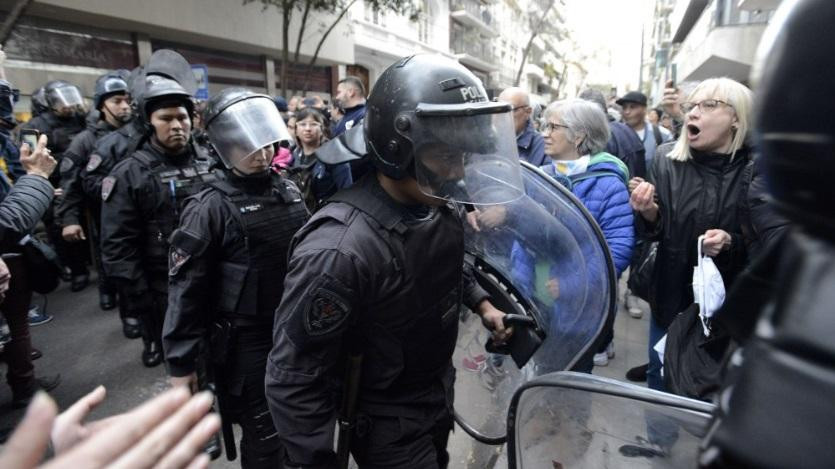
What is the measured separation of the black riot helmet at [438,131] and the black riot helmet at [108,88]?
12.1 feet

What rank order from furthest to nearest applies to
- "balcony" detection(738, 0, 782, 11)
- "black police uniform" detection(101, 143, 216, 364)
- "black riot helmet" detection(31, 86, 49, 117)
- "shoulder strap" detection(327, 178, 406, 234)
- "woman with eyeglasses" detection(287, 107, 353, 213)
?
"balcony" detection(738, 0, 782, 11) < "black riot helmet" detection(31, 86, 49, 117) < "woman with eyeglasses" detection(287, 107, 353, 213) < "black police uniform" detection(101, 143, 216, 364) < "shoulder strap" detection(327, 178, 406, 234)

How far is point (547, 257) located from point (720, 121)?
1.25 m

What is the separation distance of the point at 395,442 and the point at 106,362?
3.26 metres

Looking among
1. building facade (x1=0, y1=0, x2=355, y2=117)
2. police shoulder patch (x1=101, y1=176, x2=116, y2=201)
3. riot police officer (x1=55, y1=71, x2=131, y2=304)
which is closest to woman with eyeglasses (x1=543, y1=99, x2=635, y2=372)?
police shoulder patch (x1=101, y1=176, x2=116, y2=201)

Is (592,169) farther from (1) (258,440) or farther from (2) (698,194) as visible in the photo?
(1) (258,440)

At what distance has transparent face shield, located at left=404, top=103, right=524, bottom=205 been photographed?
4.61ft

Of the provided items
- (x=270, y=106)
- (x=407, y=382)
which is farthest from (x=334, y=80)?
(x=407, y=382)

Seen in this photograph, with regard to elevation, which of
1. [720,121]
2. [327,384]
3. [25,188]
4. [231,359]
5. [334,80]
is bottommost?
[231,359]

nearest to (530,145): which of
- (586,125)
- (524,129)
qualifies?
(524,129)

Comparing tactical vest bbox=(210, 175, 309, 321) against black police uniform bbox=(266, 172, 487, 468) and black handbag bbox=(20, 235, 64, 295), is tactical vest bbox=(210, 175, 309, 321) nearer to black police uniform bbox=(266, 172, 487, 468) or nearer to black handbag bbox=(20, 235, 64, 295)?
black police uniform bbox=(266, 172, 487, 468)

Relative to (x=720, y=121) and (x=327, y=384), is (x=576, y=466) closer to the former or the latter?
(x=327, y=384)

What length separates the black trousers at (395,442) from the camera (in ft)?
4.86

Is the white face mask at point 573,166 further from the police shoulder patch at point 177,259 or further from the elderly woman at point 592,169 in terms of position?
the police shoulder patch at point 177,259

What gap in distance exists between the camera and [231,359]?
2.08 m
